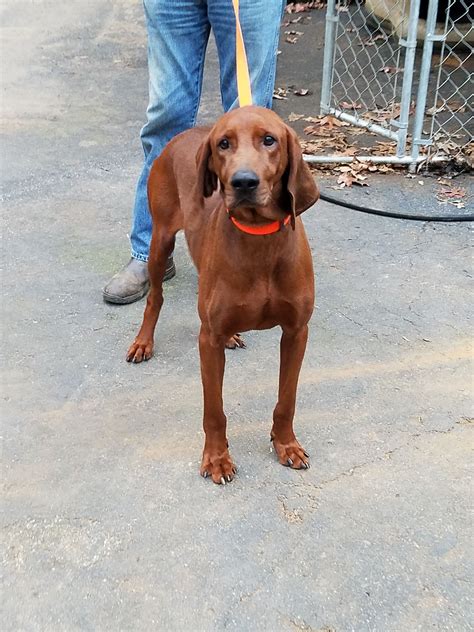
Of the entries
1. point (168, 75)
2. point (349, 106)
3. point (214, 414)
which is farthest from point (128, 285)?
point (349, 106)

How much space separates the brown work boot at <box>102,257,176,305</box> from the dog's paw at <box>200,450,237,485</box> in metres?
1.26

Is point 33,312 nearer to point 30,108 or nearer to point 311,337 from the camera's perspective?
point 311,337

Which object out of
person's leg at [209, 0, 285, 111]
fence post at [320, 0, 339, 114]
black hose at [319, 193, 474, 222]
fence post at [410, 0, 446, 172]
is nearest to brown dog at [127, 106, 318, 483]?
person's leg at [209, 0, 285, 111]

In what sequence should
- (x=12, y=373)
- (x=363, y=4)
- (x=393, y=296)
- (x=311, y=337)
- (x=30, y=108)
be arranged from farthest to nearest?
(x=363, y=4), (x=30, y=108), (x=393, y=296), (x=311, y=337), (x=12, y=373)

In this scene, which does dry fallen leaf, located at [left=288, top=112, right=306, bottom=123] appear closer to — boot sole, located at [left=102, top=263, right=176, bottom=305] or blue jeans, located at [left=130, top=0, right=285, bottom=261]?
blue jeans, located at [left=130, top=0, right=285, bottom=261]

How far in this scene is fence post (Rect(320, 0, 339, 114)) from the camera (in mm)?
5332

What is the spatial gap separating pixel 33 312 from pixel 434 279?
80.1 inches

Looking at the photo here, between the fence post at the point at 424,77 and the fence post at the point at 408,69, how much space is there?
68 mm

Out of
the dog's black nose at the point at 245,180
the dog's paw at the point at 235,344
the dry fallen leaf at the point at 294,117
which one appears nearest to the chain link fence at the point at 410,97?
the dry fallen leaf at the point at 294,117

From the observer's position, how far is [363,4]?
30.3 ft

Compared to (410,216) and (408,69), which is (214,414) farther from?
(408,69)

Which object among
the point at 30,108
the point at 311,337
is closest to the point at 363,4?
the point at 30,108

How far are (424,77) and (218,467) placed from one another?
3.33 m

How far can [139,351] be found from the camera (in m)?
3.23
